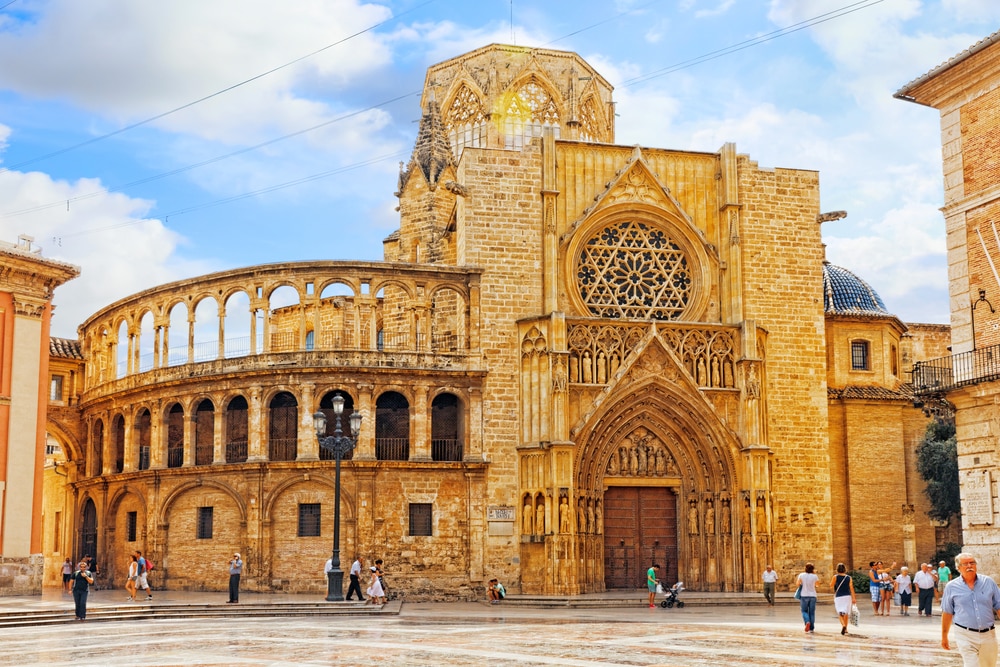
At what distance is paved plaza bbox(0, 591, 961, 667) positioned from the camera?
16.0 m

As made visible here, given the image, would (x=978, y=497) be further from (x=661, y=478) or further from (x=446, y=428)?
(x=446, y=428)

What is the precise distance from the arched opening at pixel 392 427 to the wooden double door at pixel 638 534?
6.27 metres

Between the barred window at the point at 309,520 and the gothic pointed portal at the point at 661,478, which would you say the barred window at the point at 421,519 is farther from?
the gothic pointed portal at the point at 661,478

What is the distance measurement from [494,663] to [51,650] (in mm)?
7103

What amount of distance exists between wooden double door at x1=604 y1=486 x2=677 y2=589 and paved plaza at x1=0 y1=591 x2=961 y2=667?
6.10 meters

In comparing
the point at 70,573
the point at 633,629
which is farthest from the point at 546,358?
the point at 70,573

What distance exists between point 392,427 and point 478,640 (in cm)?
1575

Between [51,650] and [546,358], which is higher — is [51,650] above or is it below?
below

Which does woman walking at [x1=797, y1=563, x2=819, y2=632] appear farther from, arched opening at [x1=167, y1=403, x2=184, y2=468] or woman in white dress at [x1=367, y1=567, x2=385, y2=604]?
arched opening at [x1=167, y1=403, x2=184, y2=468]

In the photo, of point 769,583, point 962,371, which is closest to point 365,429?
point 769,583

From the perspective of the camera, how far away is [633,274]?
1442 inches

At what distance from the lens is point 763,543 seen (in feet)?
112

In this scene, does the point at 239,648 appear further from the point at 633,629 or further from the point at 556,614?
the point at 556,614

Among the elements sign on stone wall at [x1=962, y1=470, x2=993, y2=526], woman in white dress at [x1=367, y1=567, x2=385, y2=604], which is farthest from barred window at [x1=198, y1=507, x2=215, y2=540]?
A: sign on stone wall at [x1=962, y1=470, x2=993, y2=526]
